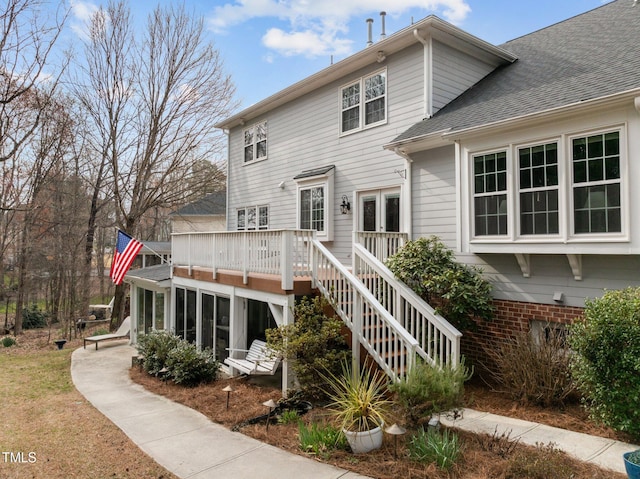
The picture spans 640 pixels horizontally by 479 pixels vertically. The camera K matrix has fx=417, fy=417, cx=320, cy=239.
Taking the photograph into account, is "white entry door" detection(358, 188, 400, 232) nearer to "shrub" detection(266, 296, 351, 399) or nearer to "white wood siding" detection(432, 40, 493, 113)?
"white wood siding" detection(432, 40, 493, 113)

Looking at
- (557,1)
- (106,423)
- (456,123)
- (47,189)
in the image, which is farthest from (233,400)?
(47,189)

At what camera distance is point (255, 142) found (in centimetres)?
1445

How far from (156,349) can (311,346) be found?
4981 mm

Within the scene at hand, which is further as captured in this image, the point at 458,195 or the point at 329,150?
the point at 329,150

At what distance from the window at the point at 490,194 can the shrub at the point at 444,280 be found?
2.47 feet

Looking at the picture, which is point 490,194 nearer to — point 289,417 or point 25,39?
point 289,417

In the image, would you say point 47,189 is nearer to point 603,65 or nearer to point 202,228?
point 202,228

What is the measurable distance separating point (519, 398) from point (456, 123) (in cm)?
478

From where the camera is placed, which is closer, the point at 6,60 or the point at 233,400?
the point at 233,400

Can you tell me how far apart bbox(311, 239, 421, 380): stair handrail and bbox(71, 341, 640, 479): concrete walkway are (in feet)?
3.37

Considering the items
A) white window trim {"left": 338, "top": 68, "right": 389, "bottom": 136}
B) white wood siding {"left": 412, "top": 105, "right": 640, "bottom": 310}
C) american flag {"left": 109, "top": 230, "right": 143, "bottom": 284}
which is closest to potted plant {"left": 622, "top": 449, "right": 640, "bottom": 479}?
white wood siding {"left": 412, "top": 105, "right": 640, "bottom": 310}

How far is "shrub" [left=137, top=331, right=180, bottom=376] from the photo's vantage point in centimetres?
964

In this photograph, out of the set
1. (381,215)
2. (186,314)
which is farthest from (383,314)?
(186,314)

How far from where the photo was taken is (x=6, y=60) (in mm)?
9961
